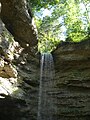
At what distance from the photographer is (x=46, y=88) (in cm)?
1381

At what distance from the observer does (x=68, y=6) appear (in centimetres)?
2542

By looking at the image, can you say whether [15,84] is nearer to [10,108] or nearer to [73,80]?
[10,108]

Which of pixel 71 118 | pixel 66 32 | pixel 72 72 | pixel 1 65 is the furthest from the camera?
pixel 66 32

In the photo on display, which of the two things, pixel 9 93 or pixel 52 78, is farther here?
pixel 52 78

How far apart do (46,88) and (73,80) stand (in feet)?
5.39

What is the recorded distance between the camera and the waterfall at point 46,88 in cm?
1280

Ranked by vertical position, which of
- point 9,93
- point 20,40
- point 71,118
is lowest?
point 71,118

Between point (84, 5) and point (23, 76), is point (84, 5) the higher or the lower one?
the higher one

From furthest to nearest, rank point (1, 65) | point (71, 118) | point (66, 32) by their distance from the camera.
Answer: point (66, 32) → point (71, 118) → point (1, 65)

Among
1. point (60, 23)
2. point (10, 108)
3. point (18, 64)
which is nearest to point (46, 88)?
point (18, 64)

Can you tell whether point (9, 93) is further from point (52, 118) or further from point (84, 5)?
point (84, 5)

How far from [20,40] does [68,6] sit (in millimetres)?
12780

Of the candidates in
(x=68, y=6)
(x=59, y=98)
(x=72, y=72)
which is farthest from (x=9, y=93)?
(x=68, y=6)

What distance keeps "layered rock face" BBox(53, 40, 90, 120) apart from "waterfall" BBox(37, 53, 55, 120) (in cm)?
39
